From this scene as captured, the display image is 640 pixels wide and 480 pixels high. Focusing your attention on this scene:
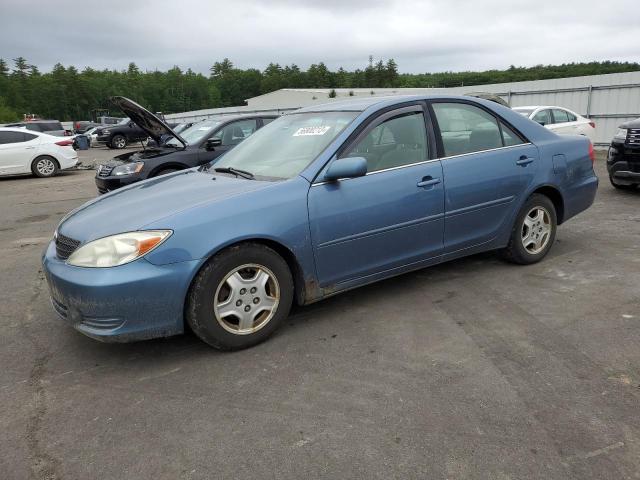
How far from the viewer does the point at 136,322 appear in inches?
113

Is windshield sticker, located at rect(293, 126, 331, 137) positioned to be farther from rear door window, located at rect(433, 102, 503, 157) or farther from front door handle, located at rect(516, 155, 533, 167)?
front door handle, located at rect(516, 155, 533, 167)

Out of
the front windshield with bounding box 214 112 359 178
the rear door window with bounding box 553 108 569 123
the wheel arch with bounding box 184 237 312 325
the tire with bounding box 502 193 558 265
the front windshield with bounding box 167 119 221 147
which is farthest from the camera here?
the rear door window with bounding box 553 108 569 123

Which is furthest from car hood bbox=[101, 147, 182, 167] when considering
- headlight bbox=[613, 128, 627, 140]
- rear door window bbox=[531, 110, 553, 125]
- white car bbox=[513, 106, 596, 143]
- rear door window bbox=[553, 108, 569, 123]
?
rear door window bbox=[553, 108, 569, 123]

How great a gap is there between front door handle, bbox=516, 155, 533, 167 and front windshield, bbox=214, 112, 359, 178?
1588 millimetres

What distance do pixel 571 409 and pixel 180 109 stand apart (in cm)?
11228

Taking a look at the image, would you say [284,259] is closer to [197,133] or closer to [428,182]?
[428,182]

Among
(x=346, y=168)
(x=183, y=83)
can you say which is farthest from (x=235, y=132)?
(x=183, y=83)

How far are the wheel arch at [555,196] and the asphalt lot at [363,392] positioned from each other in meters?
0.76

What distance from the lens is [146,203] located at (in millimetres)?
3324

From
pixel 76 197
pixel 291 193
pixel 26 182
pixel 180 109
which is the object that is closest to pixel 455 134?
pixel 291 193

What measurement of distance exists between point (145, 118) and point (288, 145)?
16.9 ft

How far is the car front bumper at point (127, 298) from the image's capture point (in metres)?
2.80

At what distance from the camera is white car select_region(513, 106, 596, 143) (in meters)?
12.3

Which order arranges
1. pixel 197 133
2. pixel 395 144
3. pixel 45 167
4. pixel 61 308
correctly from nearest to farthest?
pixel 61 308
pixel 395 144
pixel 197 133
pixel 45 167
